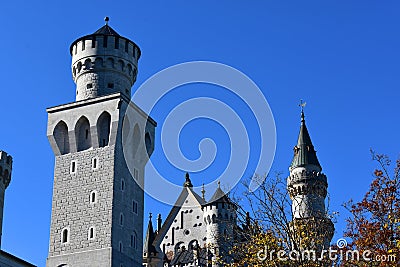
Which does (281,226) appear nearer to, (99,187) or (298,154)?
(99,187)

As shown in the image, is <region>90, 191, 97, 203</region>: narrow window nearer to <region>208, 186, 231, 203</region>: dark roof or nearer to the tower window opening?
the tower window opening

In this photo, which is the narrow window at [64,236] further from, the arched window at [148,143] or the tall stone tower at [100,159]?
the arched window at [148,143]

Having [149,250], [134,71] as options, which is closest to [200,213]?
[149,250]

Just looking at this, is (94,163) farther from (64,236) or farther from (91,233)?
(64,236)

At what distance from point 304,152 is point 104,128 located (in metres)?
22.0

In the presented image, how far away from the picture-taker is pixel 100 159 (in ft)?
139

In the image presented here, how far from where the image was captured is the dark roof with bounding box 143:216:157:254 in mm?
57469

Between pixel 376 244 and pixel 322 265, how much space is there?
9.20 feet

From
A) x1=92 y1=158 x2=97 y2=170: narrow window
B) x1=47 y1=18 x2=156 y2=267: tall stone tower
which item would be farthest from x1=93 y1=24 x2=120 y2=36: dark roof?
x1=92 y1=158 x2=97 y2=170: narrow window

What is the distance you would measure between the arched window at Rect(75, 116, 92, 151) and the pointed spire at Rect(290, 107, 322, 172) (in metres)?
21.5

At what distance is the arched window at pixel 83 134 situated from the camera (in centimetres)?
4338

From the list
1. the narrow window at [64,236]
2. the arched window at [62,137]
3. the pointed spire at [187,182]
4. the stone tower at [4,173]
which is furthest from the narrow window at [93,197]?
the pointed spire at [187,182]

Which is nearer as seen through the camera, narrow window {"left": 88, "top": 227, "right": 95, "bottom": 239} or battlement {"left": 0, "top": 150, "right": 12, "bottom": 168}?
battlement {"left": 0, "top": 150, "right": 12, "bottom": 168}

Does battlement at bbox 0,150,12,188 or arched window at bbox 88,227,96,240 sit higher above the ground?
battlement at bbox 0,150,12,188
